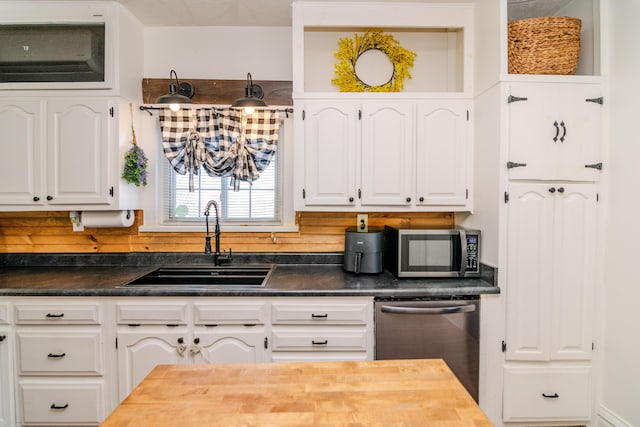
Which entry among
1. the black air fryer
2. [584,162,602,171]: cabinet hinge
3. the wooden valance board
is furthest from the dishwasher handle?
the wooden valance board

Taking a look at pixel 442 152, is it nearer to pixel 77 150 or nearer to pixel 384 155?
pixel 384 155

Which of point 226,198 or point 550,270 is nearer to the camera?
point 550,270

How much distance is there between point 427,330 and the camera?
1.92 m

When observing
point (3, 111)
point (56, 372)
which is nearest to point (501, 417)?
point (56, 372)

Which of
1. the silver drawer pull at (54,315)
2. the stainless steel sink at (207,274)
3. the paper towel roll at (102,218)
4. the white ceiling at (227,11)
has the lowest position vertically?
the silver drawer pull at (54,315)

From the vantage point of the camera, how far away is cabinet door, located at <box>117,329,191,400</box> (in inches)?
75.7

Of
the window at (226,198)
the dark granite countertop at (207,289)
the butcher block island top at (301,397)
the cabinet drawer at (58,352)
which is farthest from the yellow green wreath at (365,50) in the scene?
the cabinet drawer at (58,352)

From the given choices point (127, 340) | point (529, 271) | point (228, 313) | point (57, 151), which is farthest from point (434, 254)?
point (57, 151)

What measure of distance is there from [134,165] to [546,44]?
2.68 meters

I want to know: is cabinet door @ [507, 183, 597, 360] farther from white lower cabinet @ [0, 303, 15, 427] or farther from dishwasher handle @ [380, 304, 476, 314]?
white lower cabinet @ [0, 303, 15, 427]

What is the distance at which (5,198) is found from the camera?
2.18 meters

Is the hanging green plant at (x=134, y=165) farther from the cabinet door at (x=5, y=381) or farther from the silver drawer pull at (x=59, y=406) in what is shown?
the silver drawer pull at (x=59, y=406)

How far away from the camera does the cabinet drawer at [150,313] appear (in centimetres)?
192

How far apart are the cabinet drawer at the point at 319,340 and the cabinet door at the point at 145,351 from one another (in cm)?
53
